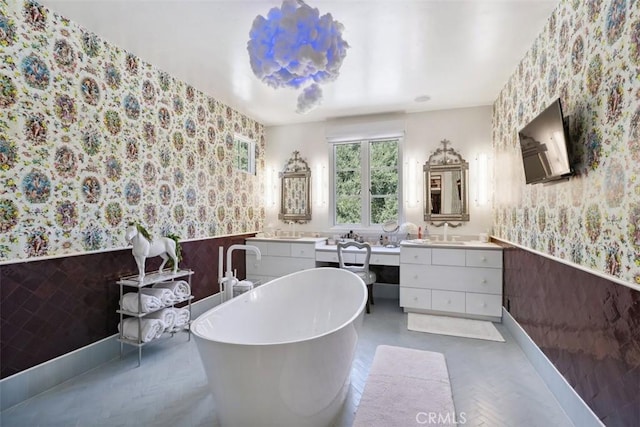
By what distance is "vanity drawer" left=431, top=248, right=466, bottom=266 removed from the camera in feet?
10.8

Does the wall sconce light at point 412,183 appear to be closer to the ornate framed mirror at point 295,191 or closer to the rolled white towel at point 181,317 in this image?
the ornate framed mirror at point 295,191

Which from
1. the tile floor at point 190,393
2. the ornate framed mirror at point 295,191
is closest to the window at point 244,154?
the ornate framed mirror at point 295,191

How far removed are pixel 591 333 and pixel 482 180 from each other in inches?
102

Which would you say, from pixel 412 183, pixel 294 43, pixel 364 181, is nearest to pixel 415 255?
pixel 412 183

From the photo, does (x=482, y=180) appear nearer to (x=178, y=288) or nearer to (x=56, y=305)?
(x=178, y=288)

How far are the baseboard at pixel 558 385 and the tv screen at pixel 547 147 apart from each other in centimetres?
127

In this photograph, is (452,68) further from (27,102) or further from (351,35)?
(27,102)

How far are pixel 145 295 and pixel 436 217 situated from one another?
3.46 meters

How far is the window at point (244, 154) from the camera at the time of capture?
4109mm

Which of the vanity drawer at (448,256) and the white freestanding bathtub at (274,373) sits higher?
the vanity drawer at (448,256)

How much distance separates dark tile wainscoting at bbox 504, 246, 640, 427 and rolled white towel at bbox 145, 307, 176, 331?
292cm

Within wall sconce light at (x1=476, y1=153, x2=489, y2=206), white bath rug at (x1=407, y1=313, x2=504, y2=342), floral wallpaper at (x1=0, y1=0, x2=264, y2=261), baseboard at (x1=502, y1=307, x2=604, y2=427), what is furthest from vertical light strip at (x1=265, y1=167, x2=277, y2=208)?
baseboard at (x1=502, y1=307, x2=604, y2=427)

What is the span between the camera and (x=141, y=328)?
2361 mm

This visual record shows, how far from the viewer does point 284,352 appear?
4.37 feet
